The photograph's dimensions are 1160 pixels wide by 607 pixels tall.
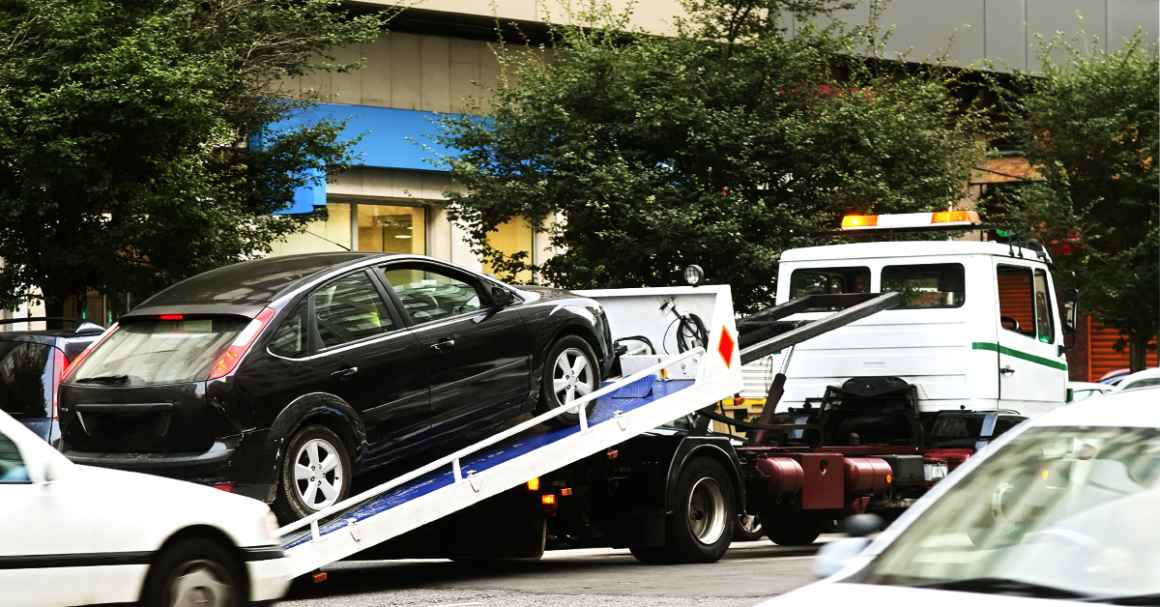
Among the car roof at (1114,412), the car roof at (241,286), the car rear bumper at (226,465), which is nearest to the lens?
the car roof at (1114,412)

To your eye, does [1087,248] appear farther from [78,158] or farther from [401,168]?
[78,158]

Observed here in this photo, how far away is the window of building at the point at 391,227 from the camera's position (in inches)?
1153

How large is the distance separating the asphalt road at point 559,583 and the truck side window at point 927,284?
102 inches

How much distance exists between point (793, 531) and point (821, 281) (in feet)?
7.86

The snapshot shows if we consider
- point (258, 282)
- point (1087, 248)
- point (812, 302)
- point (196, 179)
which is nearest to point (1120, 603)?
point (258, 282)

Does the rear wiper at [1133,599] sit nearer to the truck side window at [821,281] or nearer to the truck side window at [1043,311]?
the truck side window at [821,281]

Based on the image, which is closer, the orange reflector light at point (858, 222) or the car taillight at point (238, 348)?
the car taillight at point (238, 348)

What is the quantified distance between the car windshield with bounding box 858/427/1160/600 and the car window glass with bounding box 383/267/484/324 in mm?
6130

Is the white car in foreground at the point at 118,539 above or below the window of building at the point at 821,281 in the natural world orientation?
below

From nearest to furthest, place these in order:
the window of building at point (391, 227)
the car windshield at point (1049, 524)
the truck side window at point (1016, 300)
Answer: the car windshield at point (1049, 524), the truck side window at point (1016, 300), the window of building at point (391, 227)

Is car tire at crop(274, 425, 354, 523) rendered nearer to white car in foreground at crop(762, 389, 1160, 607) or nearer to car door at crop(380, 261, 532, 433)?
car door at crop(380, 261, 532, 433)

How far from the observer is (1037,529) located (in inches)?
185

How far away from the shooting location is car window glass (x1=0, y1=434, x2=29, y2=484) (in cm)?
724

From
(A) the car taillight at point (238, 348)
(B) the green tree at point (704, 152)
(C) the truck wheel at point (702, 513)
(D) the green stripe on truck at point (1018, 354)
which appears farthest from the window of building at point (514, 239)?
(A) the car taillight at point (238, 348)
